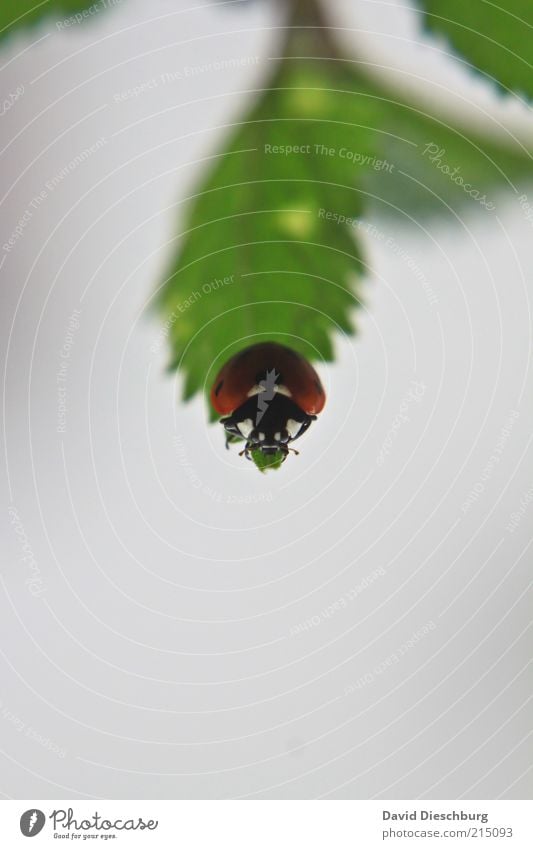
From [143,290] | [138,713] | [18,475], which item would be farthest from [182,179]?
[138,713]

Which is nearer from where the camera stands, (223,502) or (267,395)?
(267,395)

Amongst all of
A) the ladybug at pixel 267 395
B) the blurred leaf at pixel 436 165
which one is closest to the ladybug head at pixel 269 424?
the ladybug at pixel 267 395

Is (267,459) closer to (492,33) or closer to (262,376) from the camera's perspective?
(262,376)

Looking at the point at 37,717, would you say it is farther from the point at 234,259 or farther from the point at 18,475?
Result: the point at 234,259
